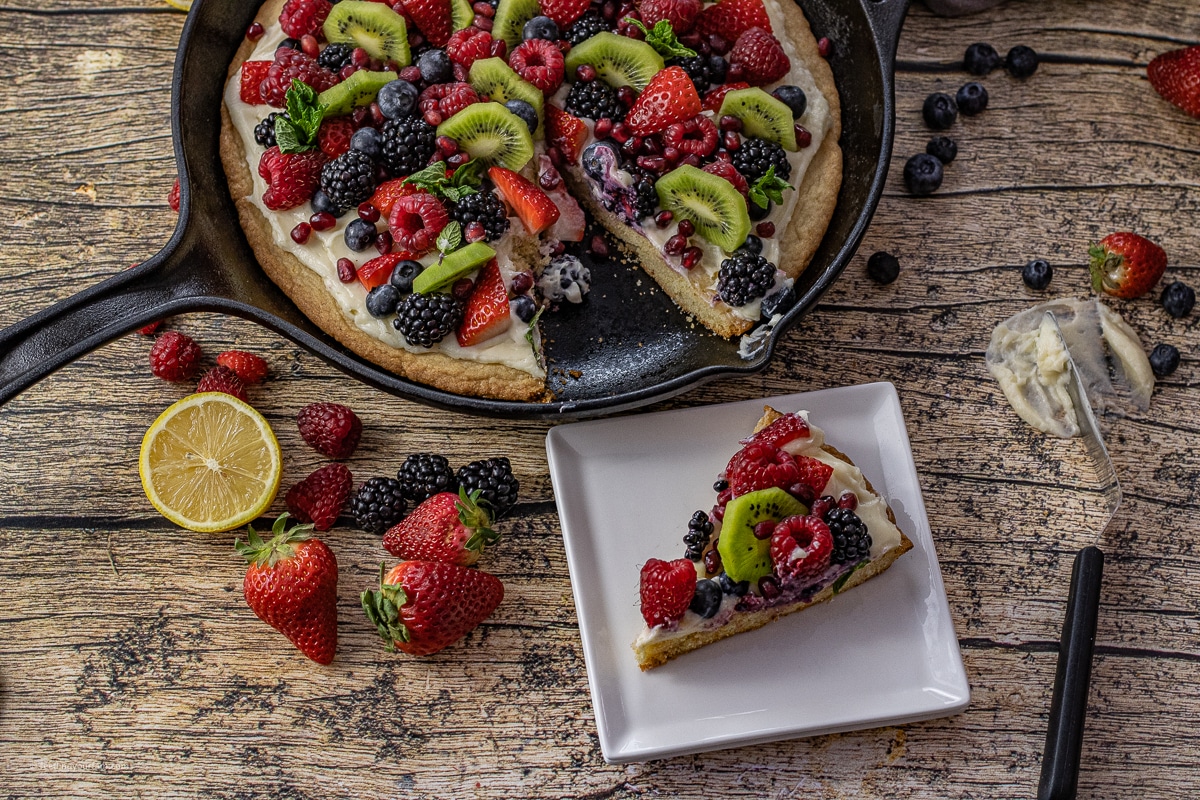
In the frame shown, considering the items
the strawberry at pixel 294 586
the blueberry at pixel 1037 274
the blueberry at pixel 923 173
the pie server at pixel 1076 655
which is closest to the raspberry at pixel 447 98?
the strawberry at pixel 294 586

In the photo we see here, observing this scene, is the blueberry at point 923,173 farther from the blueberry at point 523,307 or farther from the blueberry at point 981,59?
the blueberry at point 523,307

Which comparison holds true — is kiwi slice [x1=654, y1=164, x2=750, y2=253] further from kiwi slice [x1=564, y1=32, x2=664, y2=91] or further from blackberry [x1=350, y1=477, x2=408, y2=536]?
blackberry [x1=350, y1=477, x2=408, y2=536]

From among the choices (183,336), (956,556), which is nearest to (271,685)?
(183,336)

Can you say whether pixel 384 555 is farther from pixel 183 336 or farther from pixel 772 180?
pixel 772 180

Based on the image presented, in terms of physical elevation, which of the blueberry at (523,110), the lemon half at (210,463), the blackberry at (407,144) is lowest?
the lemon half at (210,463)

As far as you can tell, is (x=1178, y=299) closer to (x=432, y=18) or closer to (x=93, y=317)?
(x=432, y=18)

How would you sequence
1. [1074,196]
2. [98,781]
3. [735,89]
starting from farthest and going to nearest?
1. [1074,196]
2. [735,89]
3. [98,781]
